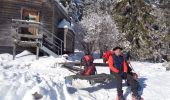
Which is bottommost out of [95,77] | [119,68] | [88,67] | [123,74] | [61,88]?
[61,88]

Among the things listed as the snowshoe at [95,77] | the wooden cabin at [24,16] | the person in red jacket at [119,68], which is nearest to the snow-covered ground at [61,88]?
the snowshoe at [95,77]

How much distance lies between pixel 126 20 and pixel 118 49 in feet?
77.6

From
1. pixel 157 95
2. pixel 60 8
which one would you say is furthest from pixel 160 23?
pixel 157 95

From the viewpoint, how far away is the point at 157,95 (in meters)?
12.0

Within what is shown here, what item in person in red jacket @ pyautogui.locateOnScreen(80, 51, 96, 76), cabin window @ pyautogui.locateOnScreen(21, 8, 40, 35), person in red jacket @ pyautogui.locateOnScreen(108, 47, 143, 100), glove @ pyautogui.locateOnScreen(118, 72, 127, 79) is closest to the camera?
person in red jacket @ pyautogui.locateOnScreen(108, 47, 143, 100)

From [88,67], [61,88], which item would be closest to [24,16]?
[88,67]

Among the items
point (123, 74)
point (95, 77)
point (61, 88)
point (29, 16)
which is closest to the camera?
point (61, 88)

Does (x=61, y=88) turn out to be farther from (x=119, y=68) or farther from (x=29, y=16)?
(x=29, y=16)

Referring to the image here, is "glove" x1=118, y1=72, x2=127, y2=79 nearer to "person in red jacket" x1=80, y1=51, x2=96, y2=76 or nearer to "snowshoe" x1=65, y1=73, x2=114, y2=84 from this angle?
"snowshoe" x1=65, y1=73, x2=114, y2=84

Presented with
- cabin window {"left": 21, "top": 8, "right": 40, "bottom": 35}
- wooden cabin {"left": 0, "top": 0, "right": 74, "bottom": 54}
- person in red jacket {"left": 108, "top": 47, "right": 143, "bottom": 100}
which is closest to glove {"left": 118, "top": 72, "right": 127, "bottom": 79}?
person in red jacket {"left": 108, "top": 47, "right": 143, "bottom": 100}

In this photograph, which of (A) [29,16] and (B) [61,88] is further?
(A) [29,16]

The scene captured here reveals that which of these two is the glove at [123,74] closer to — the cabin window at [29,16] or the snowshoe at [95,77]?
the snowshoe at [95,77]

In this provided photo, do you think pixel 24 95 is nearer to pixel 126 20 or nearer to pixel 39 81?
pixel 39 81

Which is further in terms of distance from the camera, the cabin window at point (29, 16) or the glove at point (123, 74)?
the cabin window at point (29, 16)
